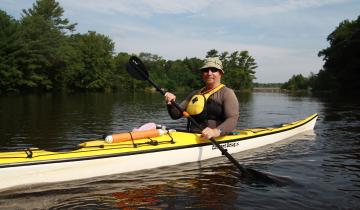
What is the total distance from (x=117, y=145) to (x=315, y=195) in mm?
3411

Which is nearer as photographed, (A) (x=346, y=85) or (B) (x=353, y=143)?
(B) (x=353, y=143)

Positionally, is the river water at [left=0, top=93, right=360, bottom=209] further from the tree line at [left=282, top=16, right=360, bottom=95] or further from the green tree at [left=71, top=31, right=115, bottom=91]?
the green tree at [left=71, top=31, right=115, bottom=91]

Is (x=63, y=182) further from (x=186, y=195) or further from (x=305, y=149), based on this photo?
(x=305, y=149)

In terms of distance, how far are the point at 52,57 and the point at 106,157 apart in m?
49.1

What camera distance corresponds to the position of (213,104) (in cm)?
734

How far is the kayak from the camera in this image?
543 cm

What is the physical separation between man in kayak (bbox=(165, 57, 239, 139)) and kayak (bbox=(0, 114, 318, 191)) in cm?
43

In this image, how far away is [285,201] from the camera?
5.48 m

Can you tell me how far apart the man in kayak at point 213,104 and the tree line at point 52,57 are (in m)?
38.8

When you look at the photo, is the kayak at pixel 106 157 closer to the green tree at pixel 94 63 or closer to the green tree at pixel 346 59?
the green tree at pixel 346 59

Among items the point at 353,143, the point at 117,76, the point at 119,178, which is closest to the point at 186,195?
the point at 119,178

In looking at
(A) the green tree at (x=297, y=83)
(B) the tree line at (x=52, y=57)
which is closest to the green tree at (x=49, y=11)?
(B) the tree line at (x=52, y=57)

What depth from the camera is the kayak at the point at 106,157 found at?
5426 millimetres

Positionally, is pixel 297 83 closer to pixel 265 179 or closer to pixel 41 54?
pixel 41 54
